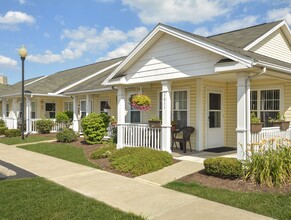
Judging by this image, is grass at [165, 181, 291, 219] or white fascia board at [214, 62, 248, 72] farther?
white fascia board at [214, 62, 248, 72]

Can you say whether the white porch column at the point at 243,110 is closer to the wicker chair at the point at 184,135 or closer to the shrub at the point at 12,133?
the wicker chair at the point at 184,135

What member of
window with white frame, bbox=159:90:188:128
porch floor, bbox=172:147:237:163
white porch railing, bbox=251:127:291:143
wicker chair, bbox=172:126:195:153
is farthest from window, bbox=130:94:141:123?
white porch railing, bbox=251:127:291:143

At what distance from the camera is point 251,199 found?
5.50 meters

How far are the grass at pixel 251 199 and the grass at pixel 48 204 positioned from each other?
190 cm

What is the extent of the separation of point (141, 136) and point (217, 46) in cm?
476

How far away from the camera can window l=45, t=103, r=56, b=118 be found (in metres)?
22.1

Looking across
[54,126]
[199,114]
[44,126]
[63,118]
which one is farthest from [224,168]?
[54,126]

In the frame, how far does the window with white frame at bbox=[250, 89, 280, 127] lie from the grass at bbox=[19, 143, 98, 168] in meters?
6.55

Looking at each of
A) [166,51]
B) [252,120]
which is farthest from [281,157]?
[166,51]

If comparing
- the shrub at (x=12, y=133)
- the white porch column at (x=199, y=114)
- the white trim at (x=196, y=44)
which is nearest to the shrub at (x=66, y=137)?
the shrub at (x=12, y=133)

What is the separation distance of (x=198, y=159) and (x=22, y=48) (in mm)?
12661

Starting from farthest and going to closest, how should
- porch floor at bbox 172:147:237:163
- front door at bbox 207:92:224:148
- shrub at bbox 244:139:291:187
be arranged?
front door at bbox 207:92:224:148
porch floor at bbox 172:147:237:163
shrub at bbox 244:139:291:187

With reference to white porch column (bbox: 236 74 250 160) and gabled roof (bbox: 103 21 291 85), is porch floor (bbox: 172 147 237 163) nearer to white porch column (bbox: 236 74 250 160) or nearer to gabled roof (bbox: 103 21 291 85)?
white porch column (bbox: 236 74 250 160)

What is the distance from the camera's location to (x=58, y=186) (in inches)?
263
